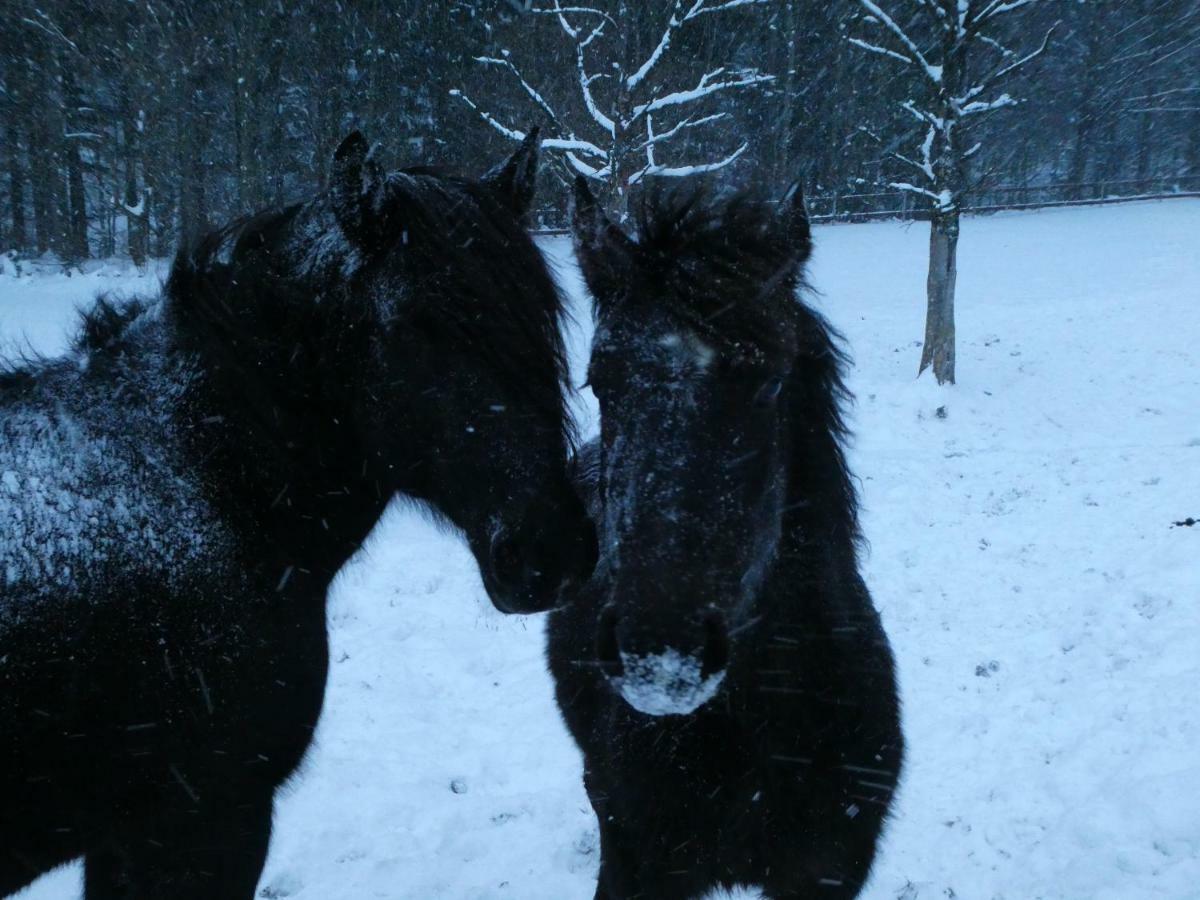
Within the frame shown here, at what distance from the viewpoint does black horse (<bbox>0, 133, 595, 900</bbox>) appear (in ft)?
6.65

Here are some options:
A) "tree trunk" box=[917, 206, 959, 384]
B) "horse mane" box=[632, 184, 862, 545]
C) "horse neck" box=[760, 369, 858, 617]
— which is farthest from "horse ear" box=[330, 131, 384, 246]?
"tree trunk" box=[917, 206, 959, 384]

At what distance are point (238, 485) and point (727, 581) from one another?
1.54 metres

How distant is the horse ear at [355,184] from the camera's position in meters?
2.15

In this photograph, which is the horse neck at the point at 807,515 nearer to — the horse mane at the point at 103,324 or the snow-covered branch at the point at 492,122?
the horse mane at the point at 103,324

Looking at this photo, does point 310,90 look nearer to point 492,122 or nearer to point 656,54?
point 492,122

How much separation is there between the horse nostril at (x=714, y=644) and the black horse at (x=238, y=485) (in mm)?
497

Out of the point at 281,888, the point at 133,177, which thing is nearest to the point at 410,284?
the point at 281,888

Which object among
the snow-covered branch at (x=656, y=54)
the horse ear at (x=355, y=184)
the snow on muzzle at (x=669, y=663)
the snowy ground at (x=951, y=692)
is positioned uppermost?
the snow-covered branch at (x=656, y=54)

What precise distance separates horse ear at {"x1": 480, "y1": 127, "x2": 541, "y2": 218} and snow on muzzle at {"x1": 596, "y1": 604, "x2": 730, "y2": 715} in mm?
1491

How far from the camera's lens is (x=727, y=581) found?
2010 millimetres

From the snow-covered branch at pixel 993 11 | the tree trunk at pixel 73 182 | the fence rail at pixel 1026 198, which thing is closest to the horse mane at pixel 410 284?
the snow-covered branch at pixel 993 11

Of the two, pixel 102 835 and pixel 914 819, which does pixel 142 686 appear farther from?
pixel 914 819

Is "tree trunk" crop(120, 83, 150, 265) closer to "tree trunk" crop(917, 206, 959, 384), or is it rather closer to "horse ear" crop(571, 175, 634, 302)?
"tree trunk" crop(917, 206, 959, 384)

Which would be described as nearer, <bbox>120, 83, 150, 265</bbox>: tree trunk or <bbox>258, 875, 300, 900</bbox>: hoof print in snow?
<bbox>258, 875, 300, 900</bbox>: hoof print in snow
